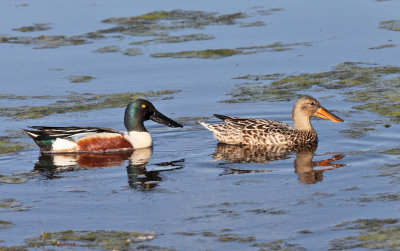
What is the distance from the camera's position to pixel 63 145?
43.0ft

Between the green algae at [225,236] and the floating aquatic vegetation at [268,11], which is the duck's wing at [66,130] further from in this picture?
the floating aquatic vegetation at [268,11]

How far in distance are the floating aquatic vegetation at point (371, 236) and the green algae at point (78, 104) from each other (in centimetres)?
→ 716

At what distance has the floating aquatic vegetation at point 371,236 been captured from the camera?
26.0 feet

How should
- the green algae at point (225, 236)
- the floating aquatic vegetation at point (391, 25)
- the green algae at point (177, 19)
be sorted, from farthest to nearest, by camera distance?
1. the green algae at point (177, 19)
2. the floating aquatic vegetation at point (391, 25)
3. the green algae at point (225, 236)

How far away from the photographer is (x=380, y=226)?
27.6ft

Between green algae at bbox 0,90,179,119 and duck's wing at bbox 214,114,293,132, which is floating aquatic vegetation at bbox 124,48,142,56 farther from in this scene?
duck's wing at bbox 214,114,293,132

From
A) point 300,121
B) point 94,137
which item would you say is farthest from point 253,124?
point 94,137

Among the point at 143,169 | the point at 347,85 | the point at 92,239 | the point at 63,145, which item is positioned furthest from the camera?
the point at 347,85

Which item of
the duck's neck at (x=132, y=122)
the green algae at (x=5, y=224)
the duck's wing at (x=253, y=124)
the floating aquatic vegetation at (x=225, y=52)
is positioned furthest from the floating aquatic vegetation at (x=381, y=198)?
the floating aquatic vegetation at (x=225, y=52)

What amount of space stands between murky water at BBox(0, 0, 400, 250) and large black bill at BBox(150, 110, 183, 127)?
228mm

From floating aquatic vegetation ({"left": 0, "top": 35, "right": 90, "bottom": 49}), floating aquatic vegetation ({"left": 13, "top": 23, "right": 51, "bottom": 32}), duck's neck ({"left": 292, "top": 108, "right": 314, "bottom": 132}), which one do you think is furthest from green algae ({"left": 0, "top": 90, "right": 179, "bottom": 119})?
floating aquatic vegetation ({"left": 13, "top": 23, "right": 51, "bottom": 32})

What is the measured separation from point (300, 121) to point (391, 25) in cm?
717

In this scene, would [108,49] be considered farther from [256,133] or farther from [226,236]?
[226,236]

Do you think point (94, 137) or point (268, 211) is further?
point (94, 137)
